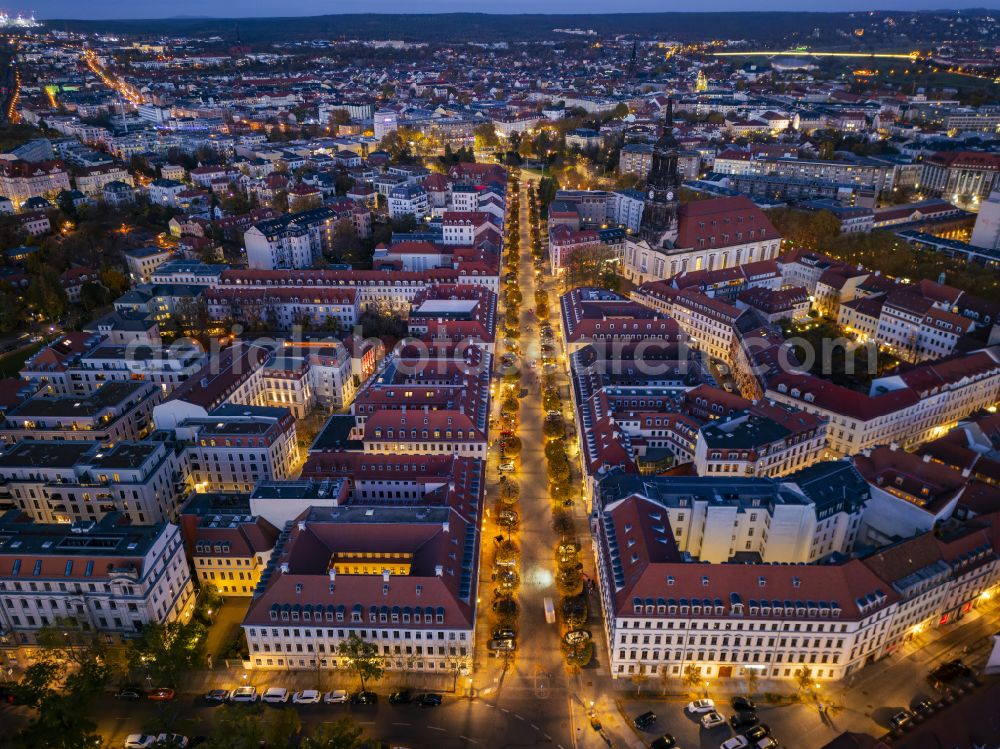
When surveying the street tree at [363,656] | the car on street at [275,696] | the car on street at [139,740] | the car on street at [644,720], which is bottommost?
the car on street at [139,740]

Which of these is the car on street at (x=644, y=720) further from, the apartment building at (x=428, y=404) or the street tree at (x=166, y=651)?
the street tree at (x=166, y=651)

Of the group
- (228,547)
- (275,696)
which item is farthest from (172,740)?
(228,547)

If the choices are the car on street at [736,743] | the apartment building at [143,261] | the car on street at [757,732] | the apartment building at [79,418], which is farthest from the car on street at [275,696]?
the apartment building at [143,261]

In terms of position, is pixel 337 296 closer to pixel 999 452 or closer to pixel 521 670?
pixel 521 670

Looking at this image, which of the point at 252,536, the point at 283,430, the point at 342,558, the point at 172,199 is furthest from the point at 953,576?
the point at 172,199

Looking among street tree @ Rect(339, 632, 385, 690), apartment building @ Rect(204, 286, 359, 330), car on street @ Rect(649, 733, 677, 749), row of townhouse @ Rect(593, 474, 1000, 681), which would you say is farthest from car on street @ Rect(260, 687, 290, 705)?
apartment building @ Rect(204, 286, 359, 330)

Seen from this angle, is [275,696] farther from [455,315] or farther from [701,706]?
[455,315]
